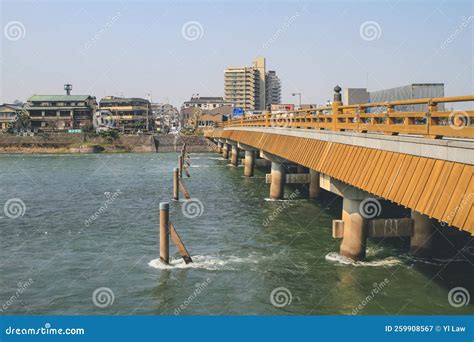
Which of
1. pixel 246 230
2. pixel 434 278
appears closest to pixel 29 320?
pixel 434 278

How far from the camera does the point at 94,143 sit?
114 m

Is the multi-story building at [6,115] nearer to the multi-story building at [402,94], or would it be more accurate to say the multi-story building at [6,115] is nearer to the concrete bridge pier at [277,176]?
the multi-story building at [402,94]

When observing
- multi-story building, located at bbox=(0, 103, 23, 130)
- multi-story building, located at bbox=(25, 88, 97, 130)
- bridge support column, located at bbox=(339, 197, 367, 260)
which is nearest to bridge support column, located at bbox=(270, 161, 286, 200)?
bridge support column, located at bbox=(339, 197, 367, 260)

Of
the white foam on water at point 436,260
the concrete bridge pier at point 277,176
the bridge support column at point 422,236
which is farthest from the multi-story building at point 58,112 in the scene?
the white foam on water at point 436,260

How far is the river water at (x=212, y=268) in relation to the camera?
603 inches

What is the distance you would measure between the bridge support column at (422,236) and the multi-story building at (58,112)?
11531 centimetres

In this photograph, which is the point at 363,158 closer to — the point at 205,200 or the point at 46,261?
the point at 46,261

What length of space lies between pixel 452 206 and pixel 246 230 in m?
16.8

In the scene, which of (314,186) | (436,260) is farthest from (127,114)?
(436,260)

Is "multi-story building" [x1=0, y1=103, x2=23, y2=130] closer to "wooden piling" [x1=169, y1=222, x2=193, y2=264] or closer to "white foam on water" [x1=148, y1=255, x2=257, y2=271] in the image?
"white foam on water" [x1=148, y1=255, x2=257, y2=271]

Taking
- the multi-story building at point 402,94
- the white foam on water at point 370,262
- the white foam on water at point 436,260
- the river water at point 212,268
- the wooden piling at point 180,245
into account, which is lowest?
the river water at point 212,268

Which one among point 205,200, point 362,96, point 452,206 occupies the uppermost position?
point 362,96

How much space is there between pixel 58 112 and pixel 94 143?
18.2 m

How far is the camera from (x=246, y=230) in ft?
86.2
